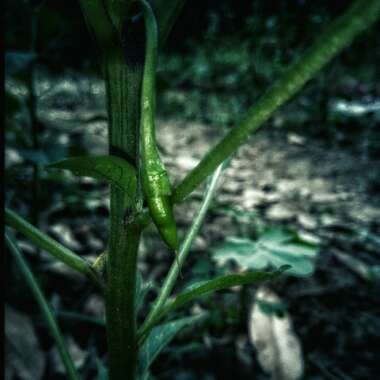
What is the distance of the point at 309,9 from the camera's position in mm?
3252

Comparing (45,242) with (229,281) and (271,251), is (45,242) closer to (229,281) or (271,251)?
(229,281)

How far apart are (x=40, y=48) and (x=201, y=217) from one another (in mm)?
1065

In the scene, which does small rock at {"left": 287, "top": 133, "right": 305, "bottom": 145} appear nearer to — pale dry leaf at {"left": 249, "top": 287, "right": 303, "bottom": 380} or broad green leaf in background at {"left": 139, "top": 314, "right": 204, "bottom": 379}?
pale dry leaf at {"left": 249, "top": 287, "right": 303, "bottom": 380}

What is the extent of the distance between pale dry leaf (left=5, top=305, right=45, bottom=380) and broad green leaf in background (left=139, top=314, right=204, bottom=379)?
35cm

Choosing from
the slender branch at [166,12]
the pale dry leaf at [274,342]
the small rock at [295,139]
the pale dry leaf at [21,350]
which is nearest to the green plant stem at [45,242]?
the slender branch at [166,12]

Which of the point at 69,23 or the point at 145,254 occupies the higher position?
the point at 69,23

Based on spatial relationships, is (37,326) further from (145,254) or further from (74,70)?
(74,70)

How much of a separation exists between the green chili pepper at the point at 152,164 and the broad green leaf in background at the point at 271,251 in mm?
615

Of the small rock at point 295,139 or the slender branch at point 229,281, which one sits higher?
the small rock at point 295,139

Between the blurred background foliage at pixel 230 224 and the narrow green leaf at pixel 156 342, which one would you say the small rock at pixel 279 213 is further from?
the narrow green leaf at pixel 156 342

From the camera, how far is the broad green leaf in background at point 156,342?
0.54 metres

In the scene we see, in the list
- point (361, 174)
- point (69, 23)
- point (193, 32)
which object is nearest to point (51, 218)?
point (69, 23)

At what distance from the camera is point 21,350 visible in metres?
0.80

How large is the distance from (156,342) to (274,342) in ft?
1.48
